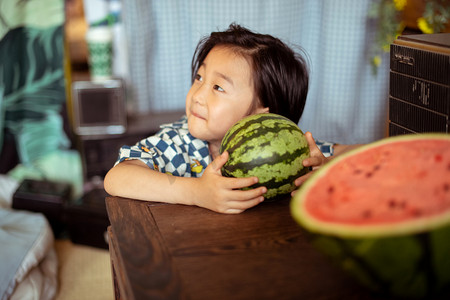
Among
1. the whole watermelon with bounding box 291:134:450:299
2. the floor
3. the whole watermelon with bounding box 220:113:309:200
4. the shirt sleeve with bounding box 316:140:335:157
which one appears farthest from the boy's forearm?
the floor

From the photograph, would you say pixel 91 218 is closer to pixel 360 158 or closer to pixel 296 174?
pixel 296 174

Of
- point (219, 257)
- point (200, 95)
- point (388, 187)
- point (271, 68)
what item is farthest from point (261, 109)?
point (388, 187)

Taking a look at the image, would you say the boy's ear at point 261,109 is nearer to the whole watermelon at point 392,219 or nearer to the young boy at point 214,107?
the young boy at point 214,107

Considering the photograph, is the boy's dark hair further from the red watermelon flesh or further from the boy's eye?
the red watermelon flesh

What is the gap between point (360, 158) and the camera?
83cm

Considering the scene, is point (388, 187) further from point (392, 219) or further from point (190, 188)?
point (190, 188)

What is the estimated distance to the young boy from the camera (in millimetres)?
1230

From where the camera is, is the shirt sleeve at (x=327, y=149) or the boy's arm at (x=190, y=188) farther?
the shirt sleeve at (x=327, y=149)

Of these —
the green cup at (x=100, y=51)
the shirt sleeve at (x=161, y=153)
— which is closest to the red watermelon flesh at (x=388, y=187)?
the shirt sleeve at (x=161, y=153)

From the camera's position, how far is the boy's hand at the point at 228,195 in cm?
107

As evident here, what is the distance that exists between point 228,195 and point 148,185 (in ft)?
0.78

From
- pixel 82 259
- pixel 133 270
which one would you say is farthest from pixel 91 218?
pixel 133 270

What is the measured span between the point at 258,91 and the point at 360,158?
0.77 metres

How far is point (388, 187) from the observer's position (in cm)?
70
